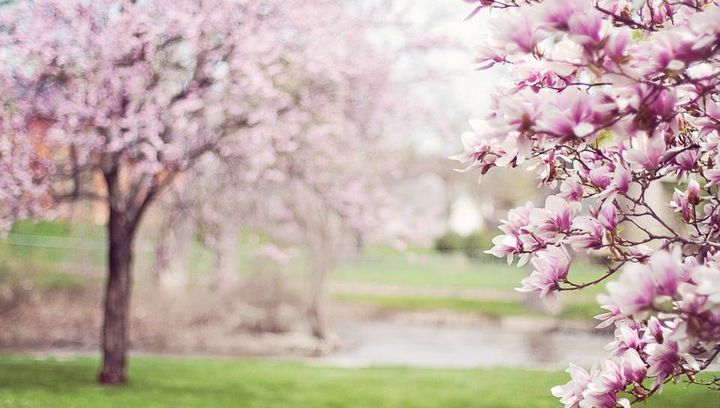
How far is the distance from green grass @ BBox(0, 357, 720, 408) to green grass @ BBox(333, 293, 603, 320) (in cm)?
1201

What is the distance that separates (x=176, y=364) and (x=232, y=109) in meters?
4.64

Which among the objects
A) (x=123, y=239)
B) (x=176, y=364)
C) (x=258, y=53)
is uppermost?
(x=258, y=53)

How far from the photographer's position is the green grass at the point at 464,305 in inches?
853

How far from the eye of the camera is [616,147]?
2.63 m

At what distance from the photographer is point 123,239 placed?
816 centimetres

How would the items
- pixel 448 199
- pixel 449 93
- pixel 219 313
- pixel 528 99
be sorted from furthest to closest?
pixel 448 199 → pixel 449 93 → pixel 219 313 → pixel 528 99

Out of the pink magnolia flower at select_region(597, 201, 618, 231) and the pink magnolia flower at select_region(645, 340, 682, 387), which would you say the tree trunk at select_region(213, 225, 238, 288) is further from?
the pink magnolia flower at select_region(645, 340, 682, 387)

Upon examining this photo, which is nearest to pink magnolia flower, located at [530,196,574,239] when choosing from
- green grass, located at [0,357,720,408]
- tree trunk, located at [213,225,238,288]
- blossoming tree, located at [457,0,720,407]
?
blossoming tree, located at [457,0,720,407]

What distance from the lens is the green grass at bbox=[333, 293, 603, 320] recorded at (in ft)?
71.1

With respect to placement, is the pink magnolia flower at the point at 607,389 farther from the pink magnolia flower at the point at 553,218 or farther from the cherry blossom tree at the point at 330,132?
the cherry blossom tree at the point at 330,132

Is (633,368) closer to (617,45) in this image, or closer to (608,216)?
(608,216)

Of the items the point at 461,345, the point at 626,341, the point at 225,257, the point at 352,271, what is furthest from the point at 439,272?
the point at 626,341

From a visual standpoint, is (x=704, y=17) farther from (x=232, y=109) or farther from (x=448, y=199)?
(x=448, y=199)

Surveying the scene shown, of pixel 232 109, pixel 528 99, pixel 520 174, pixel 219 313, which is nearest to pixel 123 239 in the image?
pixel 232 109
